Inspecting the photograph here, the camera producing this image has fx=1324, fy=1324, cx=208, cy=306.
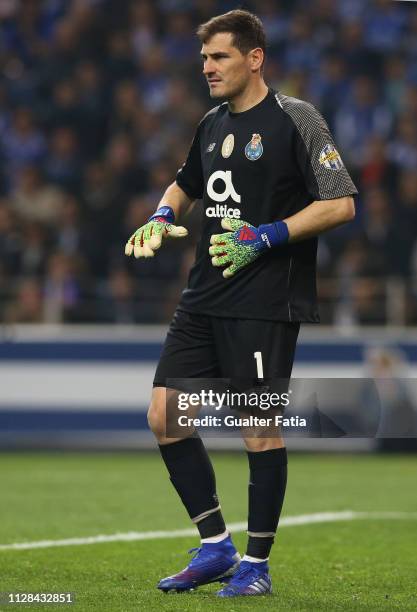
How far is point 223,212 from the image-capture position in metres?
5.12

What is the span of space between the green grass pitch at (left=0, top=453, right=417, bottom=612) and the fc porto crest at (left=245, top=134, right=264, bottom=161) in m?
1.66

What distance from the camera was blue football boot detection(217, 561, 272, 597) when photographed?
493 cm

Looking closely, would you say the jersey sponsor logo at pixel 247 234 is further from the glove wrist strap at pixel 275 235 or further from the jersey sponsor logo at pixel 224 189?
the jersey sponsor logo at pixel 224 189

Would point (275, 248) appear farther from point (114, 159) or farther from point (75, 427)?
point (114, 159)

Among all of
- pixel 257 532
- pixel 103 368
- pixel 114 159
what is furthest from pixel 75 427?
pixel 257 532

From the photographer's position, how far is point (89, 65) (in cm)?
1511

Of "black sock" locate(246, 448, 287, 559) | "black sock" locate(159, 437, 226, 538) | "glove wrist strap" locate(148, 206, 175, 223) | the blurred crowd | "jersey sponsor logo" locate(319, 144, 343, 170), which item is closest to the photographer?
"jersey sponsor logo" locate(319, 144, 343, 170)

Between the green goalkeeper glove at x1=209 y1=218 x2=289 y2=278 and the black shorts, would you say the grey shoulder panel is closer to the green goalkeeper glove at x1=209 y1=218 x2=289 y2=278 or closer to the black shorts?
the green goalkeeper glove at x1=209 y1=218 x2=289 y2=278

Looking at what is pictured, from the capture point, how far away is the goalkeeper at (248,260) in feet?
16.3

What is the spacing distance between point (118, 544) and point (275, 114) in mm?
2576

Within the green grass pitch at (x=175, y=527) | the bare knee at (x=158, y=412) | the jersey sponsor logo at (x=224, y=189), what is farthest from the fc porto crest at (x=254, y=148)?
the green grass pitch at (x=175, y=527)

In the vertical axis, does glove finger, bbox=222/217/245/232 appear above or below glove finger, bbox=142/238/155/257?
above

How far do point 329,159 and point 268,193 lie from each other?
0.29m

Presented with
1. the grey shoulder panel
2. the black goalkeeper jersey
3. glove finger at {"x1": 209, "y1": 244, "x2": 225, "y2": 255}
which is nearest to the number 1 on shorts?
the black goalkeeper jersey
